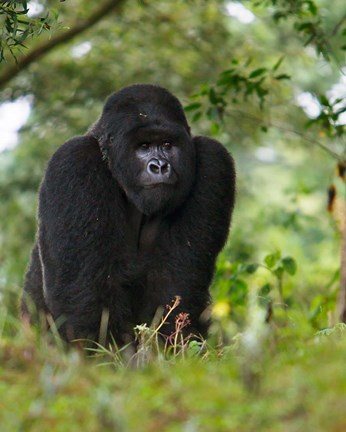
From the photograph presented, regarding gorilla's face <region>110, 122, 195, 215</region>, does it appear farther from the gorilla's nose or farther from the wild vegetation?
the wild vegetation

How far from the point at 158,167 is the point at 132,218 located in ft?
1.33

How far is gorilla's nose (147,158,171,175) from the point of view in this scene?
183 inches

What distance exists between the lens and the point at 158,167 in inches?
184

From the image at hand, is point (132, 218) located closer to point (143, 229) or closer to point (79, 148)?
point (143, 229)

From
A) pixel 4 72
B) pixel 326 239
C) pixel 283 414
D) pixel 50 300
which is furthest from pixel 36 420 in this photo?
pixel 326 239

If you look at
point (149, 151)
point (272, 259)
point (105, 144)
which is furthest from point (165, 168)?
point (272, 259)

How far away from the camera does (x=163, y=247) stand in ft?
15.9

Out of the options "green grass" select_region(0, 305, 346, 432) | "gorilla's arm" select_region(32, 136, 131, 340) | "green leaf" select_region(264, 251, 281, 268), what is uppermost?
"green grass" select_region(0, 305, 346, 432)

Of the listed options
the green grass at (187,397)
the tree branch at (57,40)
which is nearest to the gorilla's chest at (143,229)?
the green grass at (187,397)

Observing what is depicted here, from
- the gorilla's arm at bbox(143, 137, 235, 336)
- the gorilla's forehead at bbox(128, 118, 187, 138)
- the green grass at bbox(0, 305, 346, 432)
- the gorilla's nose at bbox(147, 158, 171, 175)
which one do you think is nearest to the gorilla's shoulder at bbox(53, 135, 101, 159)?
the gorilla's forehead at bbox(128, 118, 187, 138)

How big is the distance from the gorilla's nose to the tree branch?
11.4 feet

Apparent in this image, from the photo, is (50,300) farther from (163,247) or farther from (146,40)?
(146,40)

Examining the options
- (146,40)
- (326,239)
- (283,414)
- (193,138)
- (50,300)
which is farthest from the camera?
(326,239)

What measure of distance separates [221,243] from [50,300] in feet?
3.17
